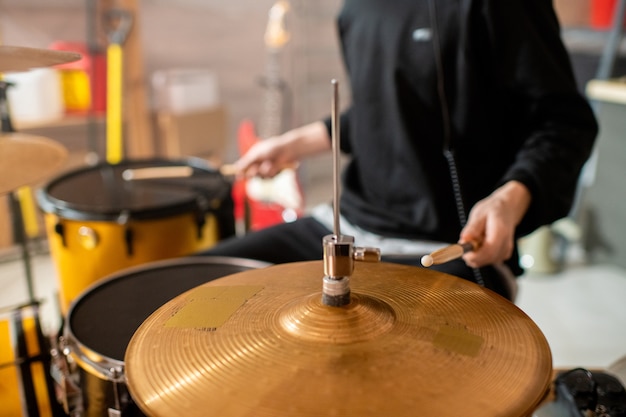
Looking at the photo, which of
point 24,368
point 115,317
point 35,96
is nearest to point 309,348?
point 115,317

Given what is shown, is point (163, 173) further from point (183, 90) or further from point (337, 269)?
point (183, 90)

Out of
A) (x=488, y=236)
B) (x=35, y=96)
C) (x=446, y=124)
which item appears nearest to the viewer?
(x=488, y=236)

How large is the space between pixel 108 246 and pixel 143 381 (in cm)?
76

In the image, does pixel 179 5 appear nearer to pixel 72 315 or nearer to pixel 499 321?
pixel 72 315

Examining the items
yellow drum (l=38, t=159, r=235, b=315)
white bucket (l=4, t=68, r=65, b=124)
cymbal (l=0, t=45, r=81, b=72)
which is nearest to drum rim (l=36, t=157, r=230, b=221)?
yellow drum (l=38, t=159, r=235, b=315)

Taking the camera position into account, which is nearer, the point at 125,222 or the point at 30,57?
the point at 30,57

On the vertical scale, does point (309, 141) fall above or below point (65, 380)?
above

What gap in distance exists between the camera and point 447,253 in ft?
2.40

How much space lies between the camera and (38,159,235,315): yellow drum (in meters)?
1.23

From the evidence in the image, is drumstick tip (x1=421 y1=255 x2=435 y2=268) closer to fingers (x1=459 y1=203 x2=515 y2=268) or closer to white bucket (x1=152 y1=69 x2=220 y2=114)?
fingers (x1=459 y1=203 x2=515 y2=268)

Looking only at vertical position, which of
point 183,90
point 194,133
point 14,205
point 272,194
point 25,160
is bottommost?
point 272,194

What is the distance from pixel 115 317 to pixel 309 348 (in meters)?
0.47

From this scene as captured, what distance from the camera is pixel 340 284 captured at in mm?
630

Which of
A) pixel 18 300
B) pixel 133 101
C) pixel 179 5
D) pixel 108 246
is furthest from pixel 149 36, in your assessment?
pixel 108 246
